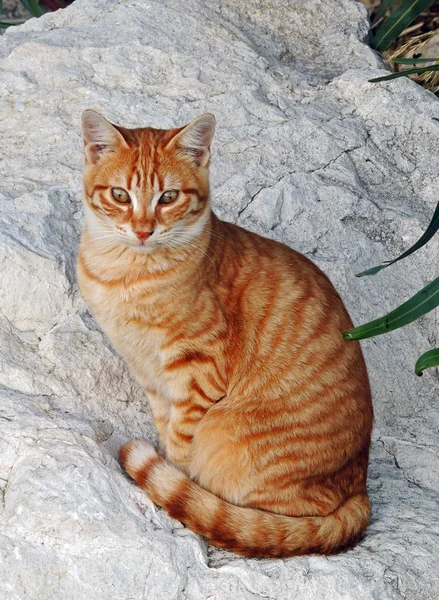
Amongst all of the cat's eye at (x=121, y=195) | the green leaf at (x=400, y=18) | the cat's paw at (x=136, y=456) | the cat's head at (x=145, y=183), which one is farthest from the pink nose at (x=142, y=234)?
the green leaf at (x=400, y=18)

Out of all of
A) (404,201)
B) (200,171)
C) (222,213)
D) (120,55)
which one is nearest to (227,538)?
(200,171)

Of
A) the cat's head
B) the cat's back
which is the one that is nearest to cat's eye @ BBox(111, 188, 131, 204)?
the cat's head

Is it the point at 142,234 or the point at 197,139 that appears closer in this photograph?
the point at 142,234

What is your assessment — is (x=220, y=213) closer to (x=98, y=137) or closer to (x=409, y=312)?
(x=98, y=137)

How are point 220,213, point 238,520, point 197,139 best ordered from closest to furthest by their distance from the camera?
1. point 238,520
2. point 197,139
3. point 220,213

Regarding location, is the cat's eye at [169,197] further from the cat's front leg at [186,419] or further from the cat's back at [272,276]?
the cat's front leg at [186,419]

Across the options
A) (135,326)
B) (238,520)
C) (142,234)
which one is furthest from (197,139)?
(238,520)
